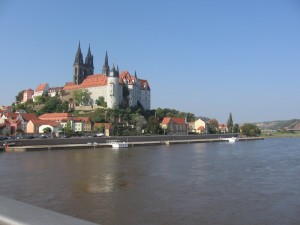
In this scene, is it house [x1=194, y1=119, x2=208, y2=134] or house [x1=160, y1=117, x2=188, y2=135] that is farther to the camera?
house [x1=194, y1=119, x2=208, y2=134]

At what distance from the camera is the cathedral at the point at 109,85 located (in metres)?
77.8

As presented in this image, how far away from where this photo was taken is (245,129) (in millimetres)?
93438

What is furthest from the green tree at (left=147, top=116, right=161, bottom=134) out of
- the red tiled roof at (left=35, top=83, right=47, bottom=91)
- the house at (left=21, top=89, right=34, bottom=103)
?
the house at (left=21, top=89, right=34, bottom=103)

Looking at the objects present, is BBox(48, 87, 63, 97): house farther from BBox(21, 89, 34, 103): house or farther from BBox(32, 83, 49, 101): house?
BBox(21, 89, 34, 103): house

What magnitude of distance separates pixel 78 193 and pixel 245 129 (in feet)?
278

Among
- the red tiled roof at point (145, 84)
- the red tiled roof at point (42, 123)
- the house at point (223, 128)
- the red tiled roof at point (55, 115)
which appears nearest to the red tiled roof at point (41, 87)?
the red tiled roof at point (55, 115)

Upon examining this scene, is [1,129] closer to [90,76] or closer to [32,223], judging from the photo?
[90,76]

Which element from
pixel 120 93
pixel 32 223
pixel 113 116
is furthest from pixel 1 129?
pixel 32 223

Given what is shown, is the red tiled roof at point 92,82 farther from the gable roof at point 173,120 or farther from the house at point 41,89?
the gable roof at point 173,120

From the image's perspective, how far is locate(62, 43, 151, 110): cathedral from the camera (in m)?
77.8

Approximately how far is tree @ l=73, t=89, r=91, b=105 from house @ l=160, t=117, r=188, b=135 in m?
17.2

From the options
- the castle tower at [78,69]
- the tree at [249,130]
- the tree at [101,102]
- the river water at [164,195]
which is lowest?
the river water at [164,195]

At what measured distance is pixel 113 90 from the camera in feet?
253

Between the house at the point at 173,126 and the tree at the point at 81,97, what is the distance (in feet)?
56.4
